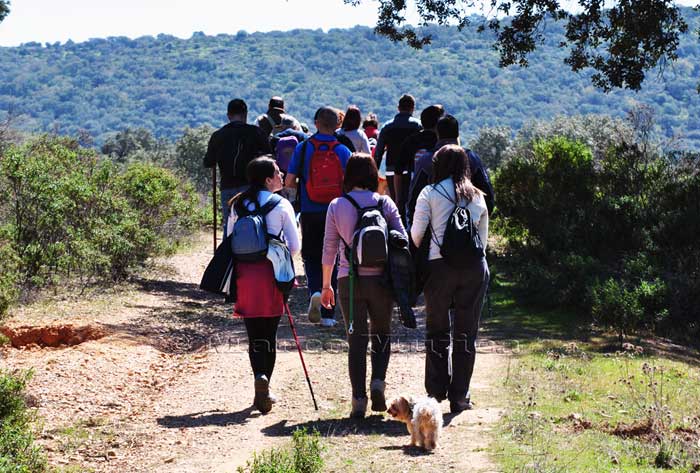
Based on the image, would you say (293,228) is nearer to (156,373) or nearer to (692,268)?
(156,373)

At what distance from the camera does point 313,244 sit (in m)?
10.1

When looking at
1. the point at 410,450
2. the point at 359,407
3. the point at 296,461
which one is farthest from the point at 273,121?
the point at 296,461

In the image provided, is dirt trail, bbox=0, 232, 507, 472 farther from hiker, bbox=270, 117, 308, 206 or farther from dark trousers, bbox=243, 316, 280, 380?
hiker, bbox=270, 117, 308, 206

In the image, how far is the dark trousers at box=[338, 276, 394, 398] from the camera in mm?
7227

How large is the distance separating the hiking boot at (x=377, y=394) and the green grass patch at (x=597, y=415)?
2.81 ft

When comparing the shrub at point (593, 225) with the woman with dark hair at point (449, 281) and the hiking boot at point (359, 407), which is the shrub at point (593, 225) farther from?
the hiking boot at point (359, 407)

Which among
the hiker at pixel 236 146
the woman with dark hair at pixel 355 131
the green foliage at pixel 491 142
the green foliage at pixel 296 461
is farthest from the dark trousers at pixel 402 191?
the green foliage at pixel 491 142

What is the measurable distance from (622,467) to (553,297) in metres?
7.25

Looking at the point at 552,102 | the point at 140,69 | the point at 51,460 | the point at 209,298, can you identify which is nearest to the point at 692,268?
the point at 209,298

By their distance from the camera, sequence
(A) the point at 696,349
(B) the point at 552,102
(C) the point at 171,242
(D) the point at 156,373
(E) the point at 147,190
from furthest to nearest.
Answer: (B) the point at 552,102 < (C) the point at 171,242 < (E) the point at 147,190 < (A) the point at 696,349 < (D) the point at 156,373

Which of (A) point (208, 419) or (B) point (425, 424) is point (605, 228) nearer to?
(A) point (208, 419)

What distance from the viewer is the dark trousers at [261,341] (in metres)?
7.73

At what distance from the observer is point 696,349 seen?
481 inches

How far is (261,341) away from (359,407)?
92 cm
